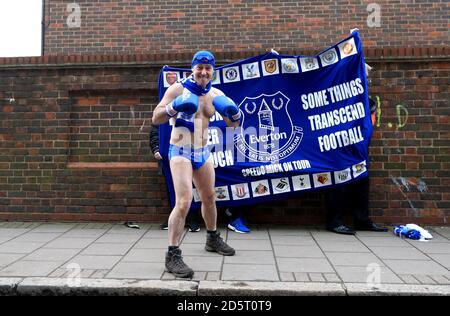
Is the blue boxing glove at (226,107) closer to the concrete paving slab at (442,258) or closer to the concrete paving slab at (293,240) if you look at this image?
the concrete paving slab at (293,240)

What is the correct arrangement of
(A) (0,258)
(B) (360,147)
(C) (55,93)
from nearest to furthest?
(A) (0,258)
(B) (360,147)
(C) (55,93)

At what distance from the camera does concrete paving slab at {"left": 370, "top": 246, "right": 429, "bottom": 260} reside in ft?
14.6

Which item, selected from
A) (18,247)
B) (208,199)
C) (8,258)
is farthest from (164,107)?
(18,247)

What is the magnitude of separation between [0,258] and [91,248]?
36.6 inches

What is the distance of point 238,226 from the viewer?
18.7 ft

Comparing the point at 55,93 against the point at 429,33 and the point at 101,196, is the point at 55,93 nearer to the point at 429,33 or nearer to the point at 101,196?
the point at 101,196

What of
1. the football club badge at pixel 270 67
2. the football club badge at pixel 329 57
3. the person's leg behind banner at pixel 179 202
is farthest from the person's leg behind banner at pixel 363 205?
the person's leg behind banner at pixel 179 202

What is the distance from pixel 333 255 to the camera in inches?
177

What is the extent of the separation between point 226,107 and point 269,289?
1.71m

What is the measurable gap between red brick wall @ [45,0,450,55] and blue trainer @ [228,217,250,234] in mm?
4349

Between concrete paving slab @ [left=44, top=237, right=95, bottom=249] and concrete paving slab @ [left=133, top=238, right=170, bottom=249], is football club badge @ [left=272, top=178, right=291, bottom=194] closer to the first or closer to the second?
concrete paving slab @ [left=133, top=238, right=170, bottom=249]

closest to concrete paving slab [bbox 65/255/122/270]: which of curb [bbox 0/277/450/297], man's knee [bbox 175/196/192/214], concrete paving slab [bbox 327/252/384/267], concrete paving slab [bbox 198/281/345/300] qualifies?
curb [bbox 0/277/450/297]

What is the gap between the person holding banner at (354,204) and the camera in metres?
5.65

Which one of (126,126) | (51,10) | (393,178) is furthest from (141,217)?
(51,10)
